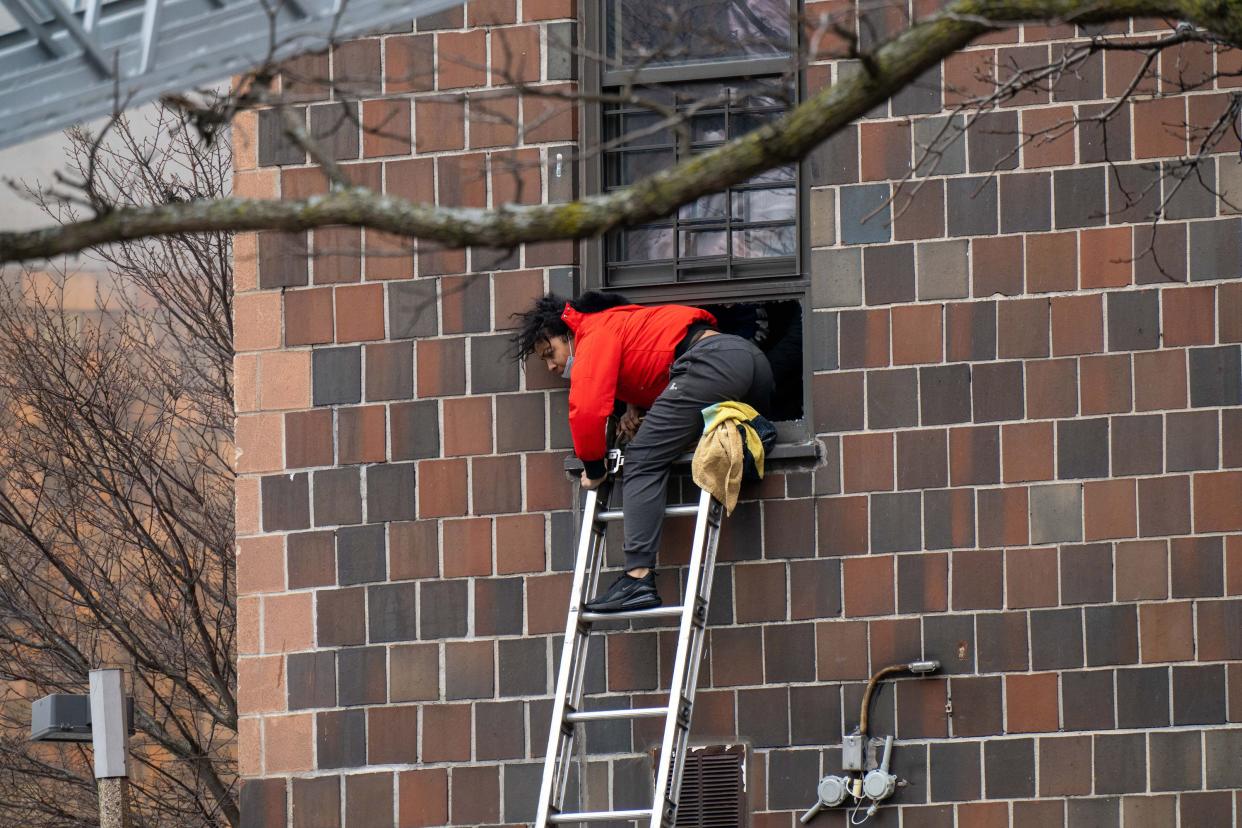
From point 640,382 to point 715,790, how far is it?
1771mm

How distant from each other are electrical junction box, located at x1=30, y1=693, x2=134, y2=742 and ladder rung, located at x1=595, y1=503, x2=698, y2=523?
84.6 inches

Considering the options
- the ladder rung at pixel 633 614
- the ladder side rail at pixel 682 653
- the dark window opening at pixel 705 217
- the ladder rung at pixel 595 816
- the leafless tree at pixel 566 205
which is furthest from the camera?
the dark window opening at pixel 705 217

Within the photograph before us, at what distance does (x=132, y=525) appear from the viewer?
17969 mm

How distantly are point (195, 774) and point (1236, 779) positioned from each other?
10.2m

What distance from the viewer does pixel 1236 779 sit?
909 cm

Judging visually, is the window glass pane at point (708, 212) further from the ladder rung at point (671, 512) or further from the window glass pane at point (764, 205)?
the ladder rung at point (671, 512)

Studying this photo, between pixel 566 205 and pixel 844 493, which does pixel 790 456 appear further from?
pixel 566 205

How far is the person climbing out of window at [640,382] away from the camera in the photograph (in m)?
9.27

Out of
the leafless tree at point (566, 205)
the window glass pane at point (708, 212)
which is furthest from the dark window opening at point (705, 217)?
the leafless tree at point (566, 205)

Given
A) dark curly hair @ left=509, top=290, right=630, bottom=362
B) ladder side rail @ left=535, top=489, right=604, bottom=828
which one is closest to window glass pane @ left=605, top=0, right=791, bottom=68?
dark curly hair @ left=509, top=290, right=630, bottom=362

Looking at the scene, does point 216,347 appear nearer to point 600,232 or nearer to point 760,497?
point 760,497

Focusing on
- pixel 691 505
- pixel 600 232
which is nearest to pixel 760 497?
pixel 691 505

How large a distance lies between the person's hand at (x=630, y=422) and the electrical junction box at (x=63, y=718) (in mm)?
2398

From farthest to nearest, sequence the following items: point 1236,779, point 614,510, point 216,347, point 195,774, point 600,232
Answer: point 216,347 → point 195,774 → point 614,510 → point 1236,779 → point 600,232
